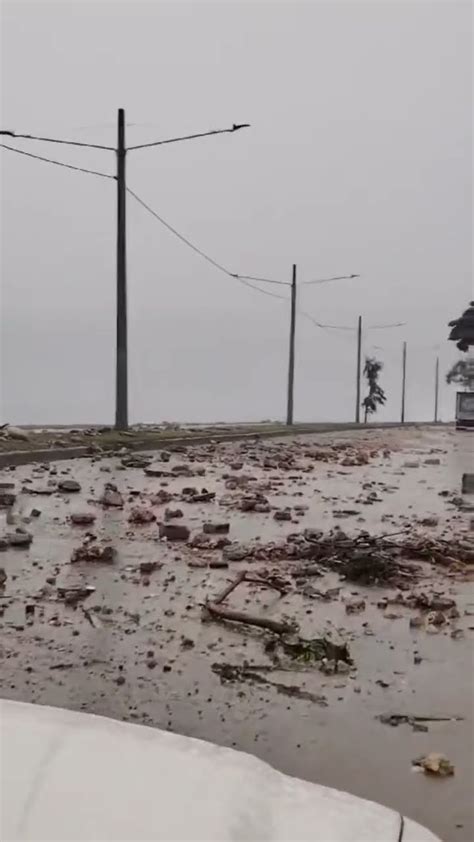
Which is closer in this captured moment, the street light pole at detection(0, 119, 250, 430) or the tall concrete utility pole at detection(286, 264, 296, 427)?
the street light pole at detection(0, 119, 250, 430)

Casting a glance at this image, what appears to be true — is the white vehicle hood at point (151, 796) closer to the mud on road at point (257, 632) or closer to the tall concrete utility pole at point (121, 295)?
the mud on road at point (257, 632)

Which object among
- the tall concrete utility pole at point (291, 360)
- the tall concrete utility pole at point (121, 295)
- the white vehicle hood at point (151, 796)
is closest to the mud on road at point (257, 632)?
the white vehicle hood at point (151, 796)

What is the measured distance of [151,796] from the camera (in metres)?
1.59

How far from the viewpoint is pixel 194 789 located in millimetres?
1635

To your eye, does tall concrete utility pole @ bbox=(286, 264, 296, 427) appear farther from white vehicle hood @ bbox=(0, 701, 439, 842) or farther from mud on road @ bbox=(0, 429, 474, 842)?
white vehicle hood @ bbox=(0, 701, 439, 842)

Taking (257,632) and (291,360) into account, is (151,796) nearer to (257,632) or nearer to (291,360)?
(257,632)

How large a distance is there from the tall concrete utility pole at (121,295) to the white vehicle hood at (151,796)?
50.8 feet

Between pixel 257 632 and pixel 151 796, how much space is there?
2.88 metres

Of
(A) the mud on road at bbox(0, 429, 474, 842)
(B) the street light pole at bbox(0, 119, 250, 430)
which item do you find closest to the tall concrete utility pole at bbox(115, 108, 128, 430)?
(B) the street light pole at bbox(0, 119, 250, 430)

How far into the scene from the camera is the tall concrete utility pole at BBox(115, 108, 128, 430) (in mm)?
17156

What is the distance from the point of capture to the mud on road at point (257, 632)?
311cm

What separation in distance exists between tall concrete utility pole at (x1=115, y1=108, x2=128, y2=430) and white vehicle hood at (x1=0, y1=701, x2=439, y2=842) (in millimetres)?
15497

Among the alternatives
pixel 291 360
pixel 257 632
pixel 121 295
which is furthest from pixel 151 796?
pixel 291 360

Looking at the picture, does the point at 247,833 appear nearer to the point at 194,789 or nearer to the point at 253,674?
the point at 194,789
